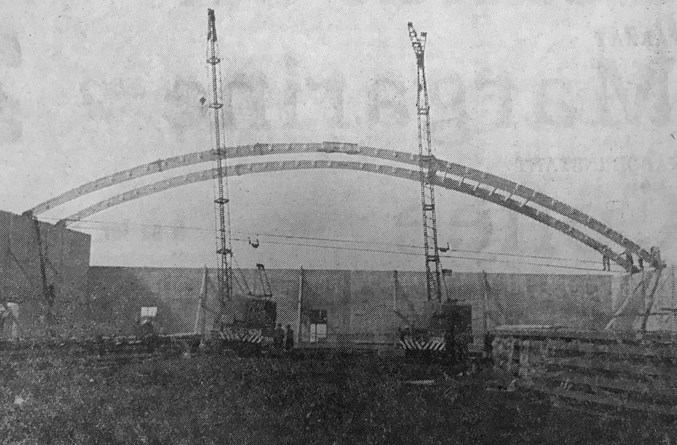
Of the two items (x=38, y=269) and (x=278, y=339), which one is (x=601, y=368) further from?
(x=38, y=269)

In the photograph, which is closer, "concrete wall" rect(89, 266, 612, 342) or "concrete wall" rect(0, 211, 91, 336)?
"concrete wall" rect(0, 211, 91, 336)

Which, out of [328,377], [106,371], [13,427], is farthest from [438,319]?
[13,427]

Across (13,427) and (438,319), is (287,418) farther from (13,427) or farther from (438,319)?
(438,319)

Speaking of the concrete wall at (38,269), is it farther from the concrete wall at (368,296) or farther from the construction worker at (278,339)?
the construction worker at (278,339)

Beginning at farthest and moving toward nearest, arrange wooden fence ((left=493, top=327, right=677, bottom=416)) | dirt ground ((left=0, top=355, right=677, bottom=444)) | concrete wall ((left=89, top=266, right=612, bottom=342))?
concrete wall ((left=89, top=266, right=612, bottom=342)), wooden fence ((left=493, top=327, right=677, bottom=416)), dirt ground ((left=0, top=355, right=677, bottom=444))

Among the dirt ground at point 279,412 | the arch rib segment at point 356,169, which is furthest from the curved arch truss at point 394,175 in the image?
the dirt ground at point 279,412

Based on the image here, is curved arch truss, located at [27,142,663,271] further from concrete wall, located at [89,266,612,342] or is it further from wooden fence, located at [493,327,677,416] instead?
wooden fence, located at [493,327,677,416]

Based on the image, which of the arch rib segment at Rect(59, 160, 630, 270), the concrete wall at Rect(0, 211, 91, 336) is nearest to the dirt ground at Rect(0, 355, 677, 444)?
the concrete wall at Rect(0, 211, 91, 336)
